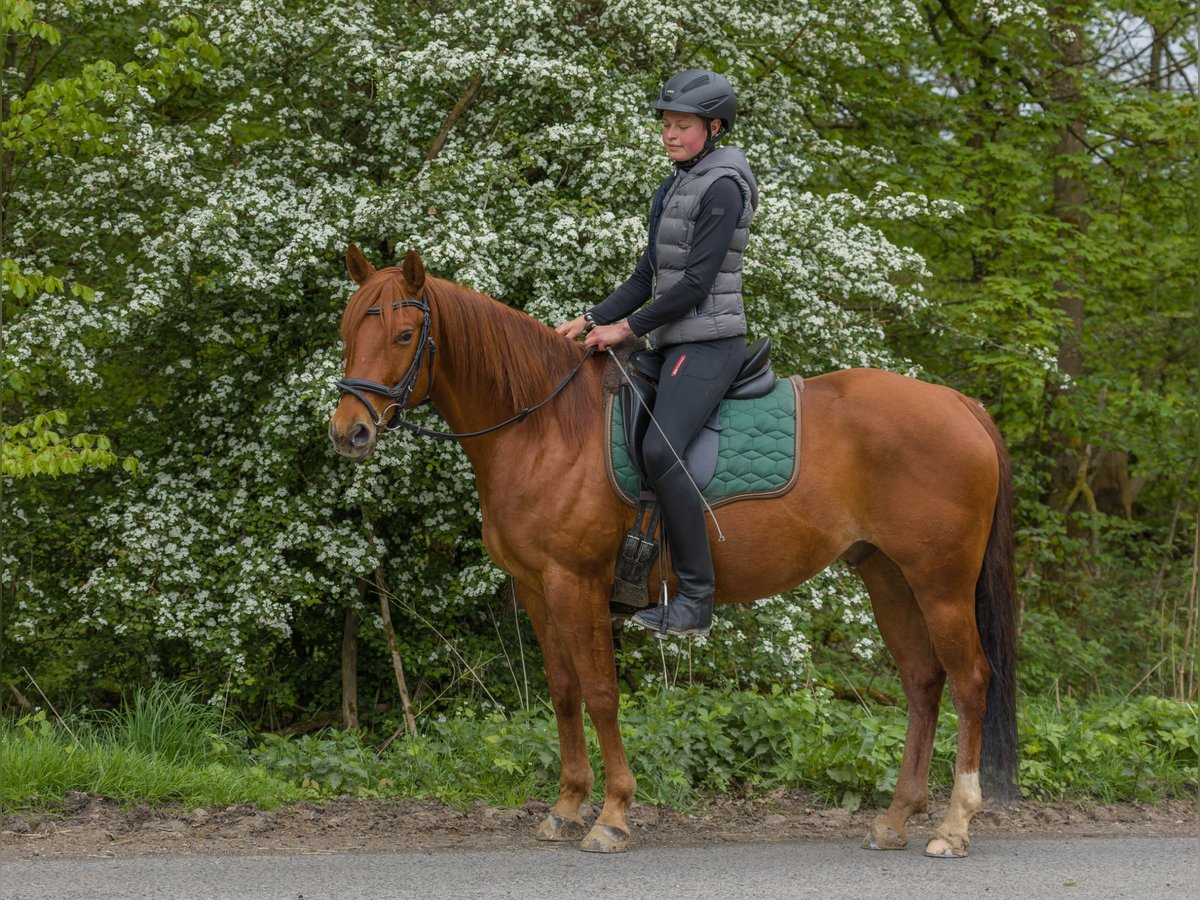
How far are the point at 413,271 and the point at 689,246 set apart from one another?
47.7 inches

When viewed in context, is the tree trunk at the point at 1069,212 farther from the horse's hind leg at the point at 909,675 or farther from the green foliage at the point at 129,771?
the green foliage at the point at 129,771

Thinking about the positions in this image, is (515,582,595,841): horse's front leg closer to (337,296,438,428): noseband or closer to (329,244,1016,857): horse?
(329,244,1016,857): horse

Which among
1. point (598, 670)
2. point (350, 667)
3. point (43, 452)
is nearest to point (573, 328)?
point (598, 670)

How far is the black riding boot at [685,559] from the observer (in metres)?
5.32

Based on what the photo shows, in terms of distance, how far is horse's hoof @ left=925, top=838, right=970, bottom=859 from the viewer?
539 cm

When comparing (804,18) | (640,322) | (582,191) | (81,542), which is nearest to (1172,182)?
(804,18)

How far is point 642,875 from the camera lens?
4953mm

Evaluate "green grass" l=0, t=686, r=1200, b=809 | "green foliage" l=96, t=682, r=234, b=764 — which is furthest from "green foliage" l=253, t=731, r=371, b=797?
"green foliage" l=96, t=682, r=234, b=764

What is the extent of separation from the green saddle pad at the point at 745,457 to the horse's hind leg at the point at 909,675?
0.72 m

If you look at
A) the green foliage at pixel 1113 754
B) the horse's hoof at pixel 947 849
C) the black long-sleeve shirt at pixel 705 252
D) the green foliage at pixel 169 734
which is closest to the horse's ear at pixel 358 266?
the black long-sleeve shirt at pixel 705 252

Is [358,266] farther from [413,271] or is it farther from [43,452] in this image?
[43,452]

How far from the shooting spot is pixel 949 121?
12930 mm

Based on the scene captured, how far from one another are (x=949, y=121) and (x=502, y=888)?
10.5 m

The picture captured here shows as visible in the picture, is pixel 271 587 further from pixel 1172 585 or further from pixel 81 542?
pixel 1172 585
